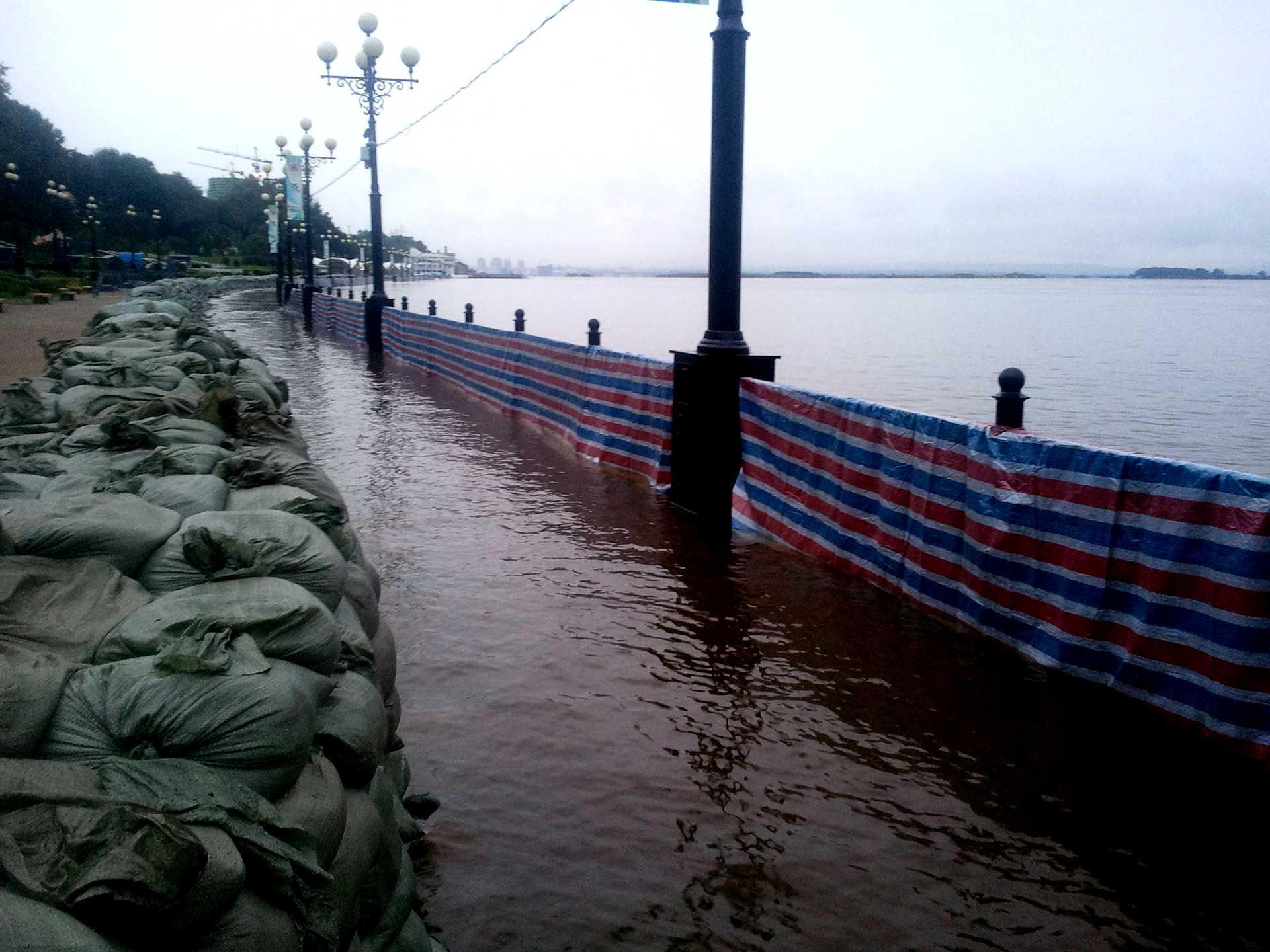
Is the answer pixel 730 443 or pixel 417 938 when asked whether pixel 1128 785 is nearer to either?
pixel 417 938

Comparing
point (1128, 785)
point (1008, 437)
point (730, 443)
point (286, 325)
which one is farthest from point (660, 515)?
point (286, 325)

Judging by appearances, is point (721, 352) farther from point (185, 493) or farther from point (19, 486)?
point (19, 486)

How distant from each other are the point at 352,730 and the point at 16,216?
6667 centimetres

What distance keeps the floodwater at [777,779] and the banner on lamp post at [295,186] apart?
1331 inches

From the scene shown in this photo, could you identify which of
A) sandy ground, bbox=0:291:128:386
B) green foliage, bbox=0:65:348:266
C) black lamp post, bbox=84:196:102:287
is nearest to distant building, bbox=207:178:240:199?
green foliage, bbox=0:65:348:266

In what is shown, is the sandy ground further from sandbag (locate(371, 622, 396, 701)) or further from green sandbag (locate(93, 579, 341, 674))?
green sandbag (locate(93, 579, 341, 674))

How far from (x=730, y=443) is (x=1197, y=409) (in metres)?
20.2

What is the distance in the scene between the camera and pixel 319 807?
86.0 inches

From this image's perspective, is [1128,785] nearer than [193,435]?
Yes

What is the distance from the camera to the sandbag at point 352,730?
2.48m

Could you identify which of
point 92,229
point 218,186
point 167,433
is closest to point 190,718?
point 167,433

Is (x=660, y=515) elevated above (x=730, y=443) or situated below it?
below

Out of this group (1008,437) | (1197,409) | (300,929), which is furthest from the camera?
(1197,409)

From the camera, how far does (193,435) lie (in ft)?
15.0
